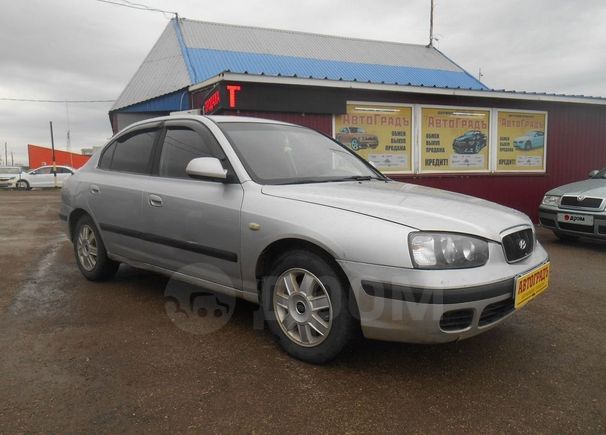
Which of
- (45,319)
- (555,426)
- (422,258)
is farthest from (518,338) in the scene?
(45,319)

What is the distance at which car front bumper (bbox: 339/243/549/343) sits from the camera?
247 cm

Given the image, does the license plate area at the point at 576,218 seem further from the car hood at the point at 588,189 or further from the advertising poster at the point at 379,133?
the advertising poster at the point at 379,133

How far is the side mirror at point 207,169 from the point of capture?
318cm

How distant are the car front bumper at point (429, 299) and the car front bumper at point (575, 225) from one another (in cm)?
484

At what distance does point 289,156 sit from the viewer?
3641 millimetres

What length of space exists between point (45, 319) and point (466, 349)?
310 centimetres

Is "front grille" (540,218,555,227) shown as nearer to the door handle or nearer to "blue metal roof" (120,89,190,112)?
the door handle

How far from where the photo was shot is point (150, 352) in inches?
122

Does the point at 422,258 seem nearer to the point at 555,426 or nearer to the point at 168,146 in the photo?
the point at 555,426

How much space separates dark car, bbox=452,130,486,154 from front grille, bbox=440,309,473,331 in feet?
24.3

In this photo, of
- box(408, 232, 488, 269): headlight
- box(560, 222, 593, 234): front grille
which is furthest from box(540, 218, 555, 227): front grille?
box(408, 232, 488, 269): headlight

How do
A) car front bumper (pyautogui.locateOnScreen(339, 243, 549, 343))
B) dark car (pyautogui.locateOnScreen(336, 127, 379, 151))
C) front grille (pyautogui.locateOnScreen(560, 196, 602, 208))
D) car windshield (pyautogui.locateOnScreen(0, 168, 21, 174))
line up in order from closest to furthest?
car front bumper (pyautogui.locateOnScreen(339, 243, 549, 343)), front grille (pyautogui.locateOnScreen(560, 196, 602, 208)), dark car (pyautogui.locateOnScreen(336, 127, 379, 151)), car windshield (pyautogui.locateOnScreen(0, 168, 21, 174))

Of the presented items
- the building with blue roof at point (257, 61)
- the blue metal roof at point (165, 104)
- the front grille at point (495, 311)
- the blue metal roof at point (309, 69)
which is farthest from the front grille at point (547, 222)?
the blue metal roof at point (165, 104)

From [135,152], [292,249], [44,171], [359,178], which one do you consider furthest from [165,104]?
[44,171]
